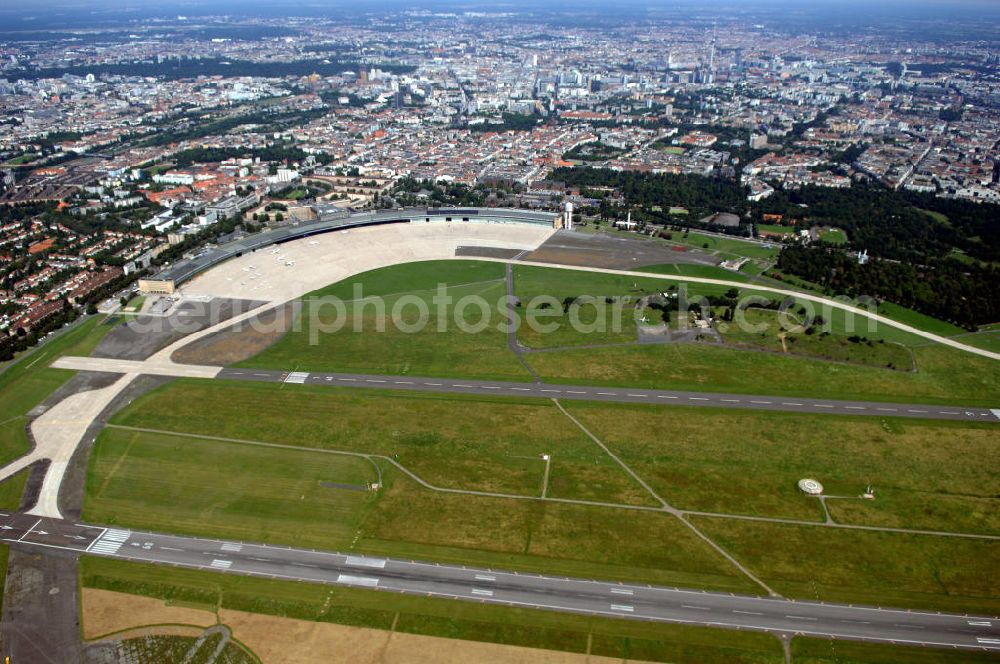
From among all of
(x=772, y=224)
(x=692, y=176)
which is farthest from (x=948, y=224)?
(x=692, y=176)

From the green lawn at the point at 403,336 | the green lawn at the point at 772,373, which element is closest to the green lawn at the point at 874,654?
the green lawn at the point at 772,373

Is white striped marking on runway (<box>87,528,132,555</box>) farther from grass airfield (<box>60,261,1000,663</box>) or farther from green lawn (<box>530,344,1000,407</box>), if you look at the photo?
green lawn (<box>530,344,1000,407</box>)

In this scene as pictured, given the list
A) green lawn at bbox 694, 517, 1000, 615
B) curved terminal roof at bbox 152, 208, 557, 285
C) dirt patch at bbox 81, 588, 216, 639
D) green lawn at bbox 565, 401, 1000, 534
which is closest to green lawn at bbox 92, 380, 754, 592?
green lawn at bbox 694, 517, 1000, 615

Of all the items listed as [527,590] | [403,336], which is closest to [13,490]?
[403,336]

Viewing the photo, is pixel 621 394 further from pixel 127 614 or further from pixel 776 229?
pixel 776 229

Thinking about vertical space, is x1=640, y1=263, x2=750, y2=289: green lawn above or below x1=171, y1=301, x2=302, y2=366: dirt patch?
above

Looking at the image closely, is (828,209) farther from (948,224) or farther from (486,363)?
(486,363)
